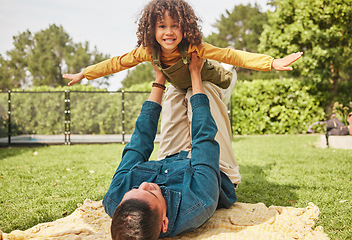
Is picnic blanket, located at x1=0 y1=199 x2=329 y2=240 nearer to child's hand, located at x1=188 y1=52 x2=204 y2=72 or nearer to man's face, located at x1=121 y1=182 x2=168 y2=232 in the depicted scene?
man's face, located at x1=121 y1=182 x2=168 y2=232

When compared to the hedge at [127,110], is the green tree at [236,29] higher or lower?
higher

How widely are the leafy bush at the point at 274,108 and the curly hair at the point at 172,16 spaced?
9.88 metres

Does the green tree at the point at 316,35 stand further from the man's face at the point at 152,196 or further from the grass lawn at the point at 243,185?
the man's face at the point at 152,196

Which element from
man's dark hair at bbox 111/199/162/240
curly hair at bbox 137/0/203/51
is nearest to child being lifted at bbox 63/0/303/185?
curly hair at bbox 137/0/203/51

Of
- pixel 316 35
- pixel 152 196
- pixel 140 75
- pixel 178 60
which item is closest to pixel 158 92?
pixel 178 60

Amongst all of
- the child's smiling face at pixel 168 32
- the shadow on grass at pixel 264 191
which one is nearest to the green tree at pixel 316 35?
the shadow on grass at pixel 264 191

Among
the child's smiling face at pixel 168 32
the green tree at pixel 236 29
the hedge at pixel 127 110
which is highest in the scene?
the green tree at pixel 236 29

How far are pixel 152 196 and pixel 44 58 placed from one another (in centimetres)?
2220

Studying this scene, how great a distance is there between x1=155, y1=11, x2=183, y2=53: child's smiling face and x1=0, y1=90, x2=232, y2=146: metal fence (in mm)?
7901

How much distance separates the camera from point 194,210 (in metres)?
2.06

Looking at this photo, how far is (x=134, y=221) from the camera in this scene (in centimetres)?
171

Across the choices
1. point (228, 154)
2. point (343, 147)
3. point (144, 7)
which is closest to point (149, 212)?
point (228, 154)

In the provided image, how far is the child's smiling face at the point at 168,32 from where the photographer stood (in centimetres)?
277

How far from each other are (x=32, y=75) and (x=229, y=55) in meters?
22.7
